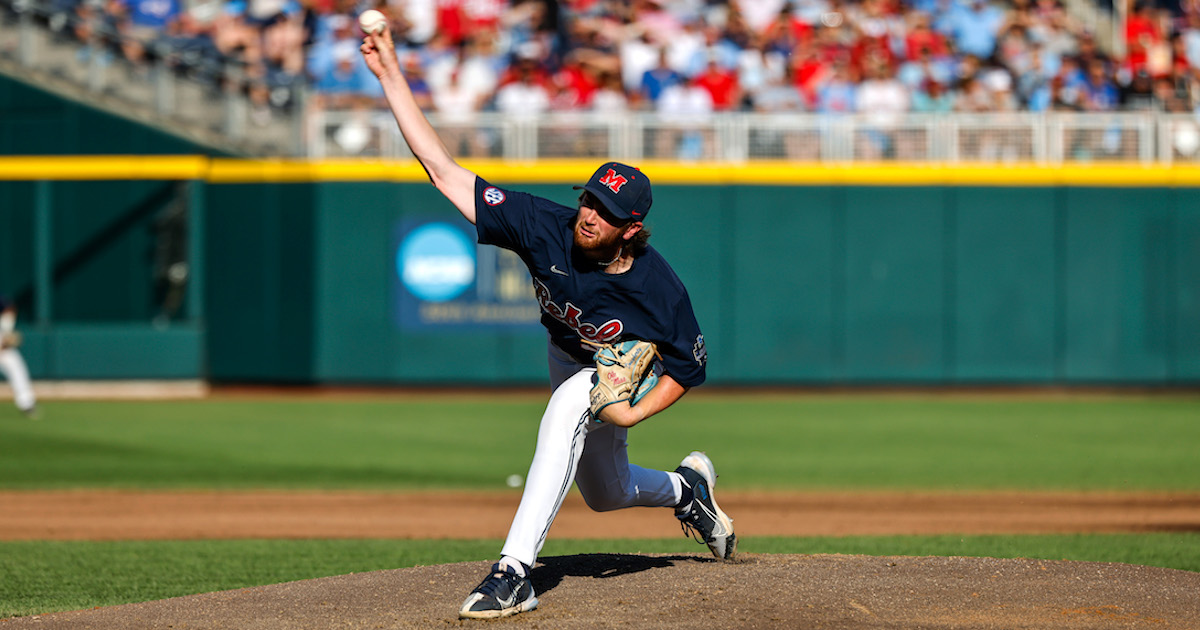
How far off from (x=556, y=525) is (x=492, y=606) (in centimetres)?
438

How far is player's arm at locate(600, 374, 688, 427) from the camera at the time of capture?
16.0 ft

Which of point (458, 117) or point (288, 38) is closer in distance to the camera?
point (458, 117)

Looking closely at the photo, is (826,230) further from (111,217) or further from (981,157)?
(111,217)

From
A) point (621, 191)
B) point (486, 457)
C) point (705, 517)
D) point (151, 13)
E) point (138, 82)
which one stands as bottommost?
point (486, 457)

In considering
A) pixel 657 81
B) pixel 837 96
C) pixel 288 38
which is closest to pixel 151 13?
pixel 288 38

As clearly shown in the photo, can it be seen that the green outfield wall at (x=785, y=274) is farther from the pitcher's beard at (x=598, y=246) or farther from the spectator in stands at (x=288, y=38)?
the pitcher's beard at (x=598, y=246)

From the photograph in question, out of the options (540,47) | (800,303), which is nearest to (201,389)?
(540,47)

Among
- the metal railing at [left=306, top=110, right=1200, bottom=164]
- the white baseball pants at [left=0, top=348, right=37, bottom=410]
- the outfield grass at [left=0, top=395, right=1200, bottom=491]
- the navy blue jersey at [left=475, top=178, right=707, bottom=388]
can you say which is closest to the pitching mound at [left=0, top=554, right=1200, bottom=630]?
the navy blue jersey at [left=475, top=178, right=707, bottom=388]

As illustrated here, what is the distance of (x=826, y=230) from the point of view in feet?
63.1

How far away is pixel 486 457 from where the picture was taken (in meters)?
12.5

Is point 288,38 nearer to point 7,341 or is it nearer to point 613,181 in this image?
point 7,341

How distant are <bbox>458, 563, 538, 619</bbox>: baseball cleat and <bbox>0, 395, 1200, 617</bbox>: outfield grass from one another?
198 centimetres

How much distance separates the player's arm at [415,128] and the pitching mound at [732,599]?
146 cm

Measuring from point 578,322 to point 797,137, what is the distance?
13920mm
